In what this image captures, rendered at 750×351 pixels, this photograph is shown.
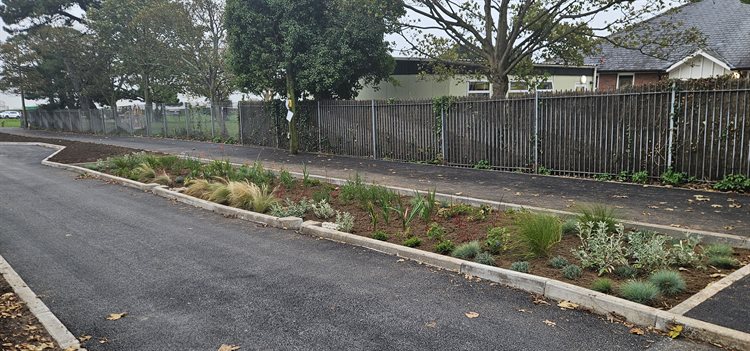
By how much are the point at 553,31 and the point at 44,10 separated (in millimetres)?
43605

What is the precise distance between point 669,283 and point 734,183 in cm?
617

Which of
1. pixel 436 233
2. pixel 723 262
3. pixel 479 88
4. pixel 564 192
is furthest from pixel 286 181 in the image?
pixel 479 88

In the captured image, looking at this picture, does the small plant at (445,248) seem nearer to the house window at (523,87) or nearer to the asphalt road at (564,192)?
the asphalt road at (564,192)

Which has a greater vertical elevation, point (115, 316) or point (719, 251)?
point (719, 251)

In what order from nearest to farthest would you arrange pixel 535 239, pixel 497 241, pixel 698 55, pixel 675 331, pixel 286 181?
pixel 675 331 → pixel 535 239 → pixel 497 241 → pixel 286 181 → pixel 698 55

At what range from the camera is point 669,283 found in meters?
4.80

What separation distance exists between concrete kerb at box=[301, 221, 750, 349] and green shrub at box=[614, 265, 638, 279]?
0.70 metres

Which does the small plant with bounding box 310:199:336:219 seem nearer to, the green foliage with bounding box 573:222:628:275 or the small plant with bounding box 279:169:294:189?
the small plant with bounding box 279:169:294:189

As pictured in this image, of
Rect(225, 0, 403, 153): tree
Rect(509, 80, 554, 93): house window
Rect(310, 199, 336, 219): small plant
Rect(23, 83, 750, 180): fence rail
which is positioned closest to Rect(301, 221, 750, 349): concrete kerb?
Rect(310, 199, 336, 219): small plant

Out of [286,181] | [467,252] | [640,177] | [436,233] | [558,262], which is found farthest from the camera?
[640,177]

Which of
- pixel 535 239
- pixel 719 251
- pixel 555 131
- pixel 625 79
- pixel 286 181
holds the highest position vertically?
pixel 625 79

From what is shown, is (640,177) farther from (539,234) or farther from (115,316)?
(115,316)

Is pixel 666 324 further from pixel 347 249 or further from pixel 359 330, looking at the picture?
pixel 347 249

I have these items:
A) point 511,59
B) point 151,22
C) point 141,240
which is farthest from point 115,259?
point 151,22
